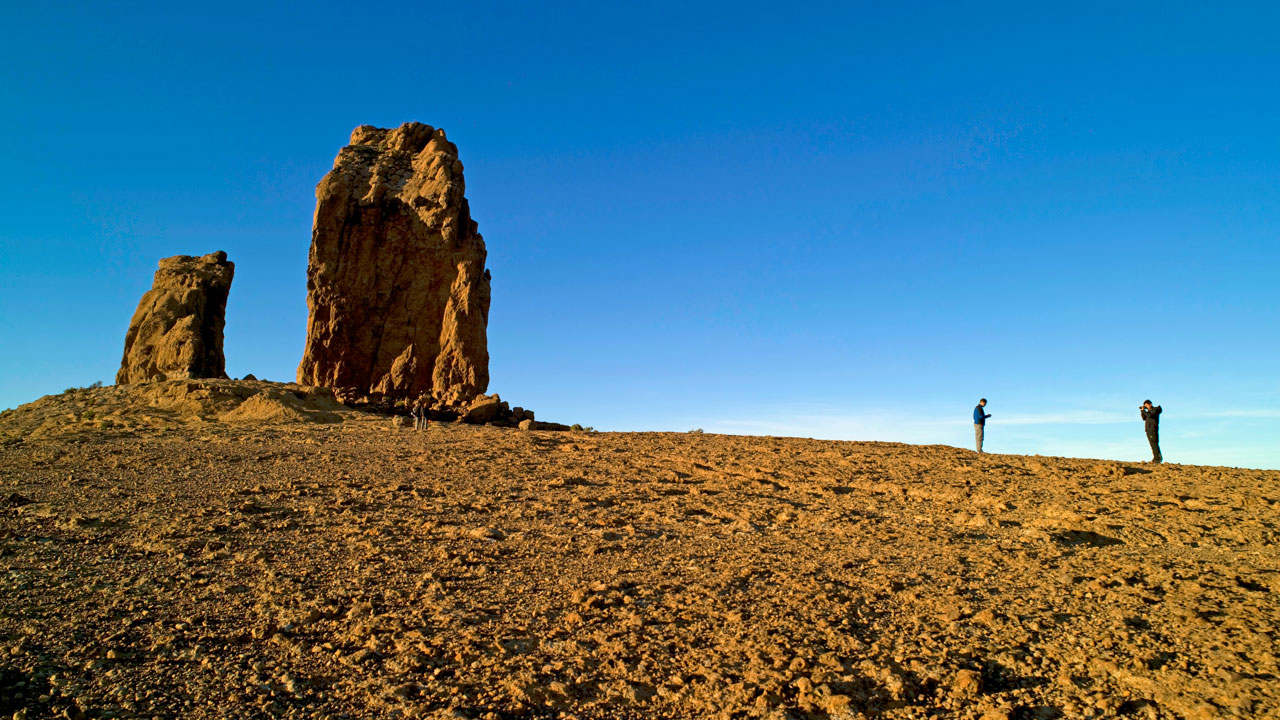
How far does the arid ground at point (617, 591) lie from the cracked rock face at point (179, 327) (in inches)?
362

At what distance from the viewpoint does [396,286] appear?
82.5 feet

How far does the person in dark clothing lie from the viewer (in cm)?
1717

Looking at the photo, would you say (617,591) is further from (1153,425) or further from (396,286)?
(396,286)

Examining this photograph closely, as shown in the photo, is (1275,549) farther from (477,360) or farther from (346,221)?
(346,221)

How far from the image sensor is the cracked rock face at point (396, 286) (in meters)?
24.1

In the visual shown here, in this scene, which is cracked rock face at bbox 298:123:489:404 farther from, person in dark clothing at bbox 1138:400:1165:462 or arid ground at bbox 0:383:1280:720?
person in dark clothing at bbox 1138:400:1165:462

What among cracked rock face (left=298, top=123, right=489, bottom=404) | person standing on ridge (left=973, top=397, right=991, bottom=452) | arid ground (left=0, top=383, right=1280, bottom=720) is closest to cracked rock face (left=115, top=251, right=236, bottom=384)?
cracked rock face (left=298, top=123, right=489, bottom=404)

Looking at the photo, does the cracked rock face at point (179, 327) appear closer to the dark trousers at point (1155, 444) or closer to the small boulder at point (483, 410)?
the small boulder at point (483, 410)

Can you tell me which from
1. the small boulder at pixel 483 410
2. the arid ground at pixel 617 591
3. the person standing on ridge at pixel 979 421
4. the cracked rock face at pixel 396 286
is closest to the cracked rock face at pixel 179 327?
the cracked rock face at pixel 396 286

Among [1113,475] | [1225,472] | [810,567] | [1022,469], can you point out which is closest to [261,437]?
[810,567]

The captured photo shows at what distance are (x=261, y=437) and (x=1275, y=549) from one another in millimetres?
17707

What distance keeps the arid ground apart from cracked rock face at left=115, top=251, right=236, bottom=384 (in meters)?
9.20

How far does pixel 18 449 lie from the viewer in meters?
14.4

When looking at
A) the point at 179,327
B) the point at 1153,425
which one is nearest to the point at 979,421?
the point at 1153,425
